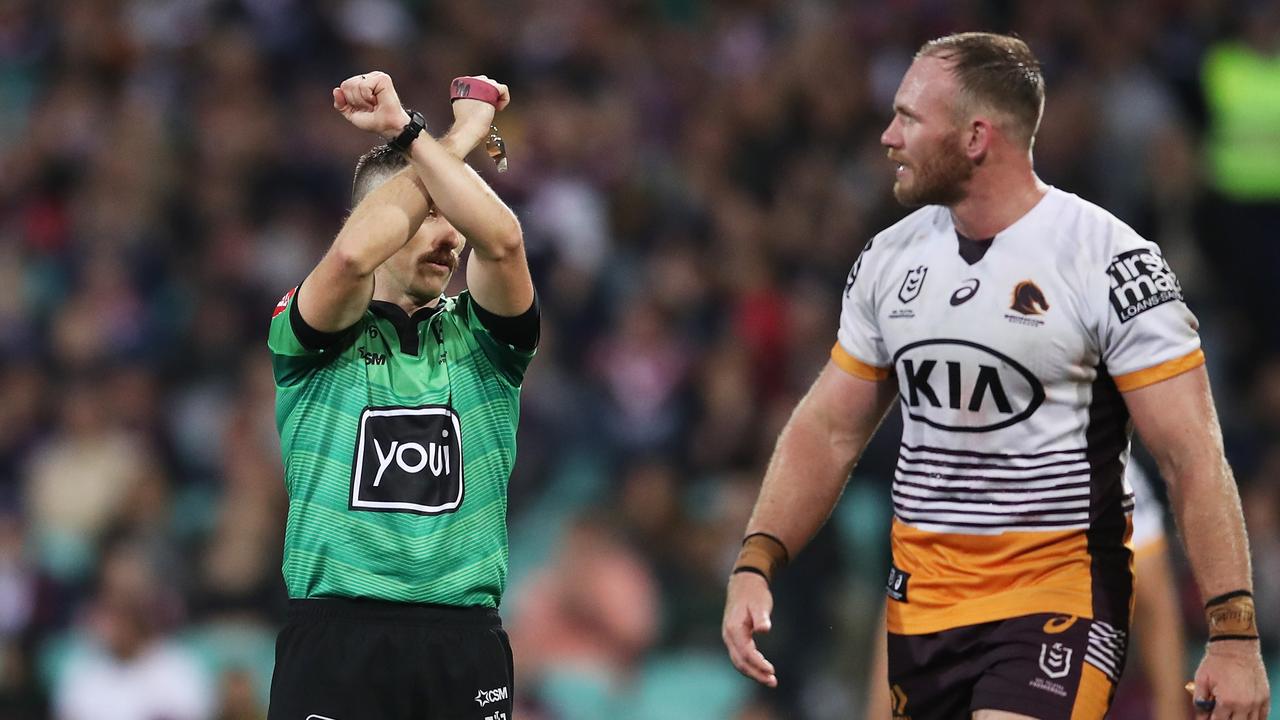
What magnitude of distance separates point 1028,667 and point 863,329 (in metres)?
1.07

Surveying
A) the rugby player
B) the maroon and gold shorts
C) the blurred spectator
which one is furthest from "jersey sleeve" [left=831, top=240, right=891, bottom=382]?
the blurred spectator

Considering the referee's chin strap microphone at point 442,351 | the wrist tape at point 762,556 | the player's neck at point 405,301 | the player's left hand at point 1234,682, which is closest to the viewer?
the player's left hand at point 1234,682

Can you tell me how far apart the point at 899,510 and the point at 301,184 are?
804cm

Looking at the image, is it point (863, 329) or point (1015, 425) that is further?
point (863, 329)

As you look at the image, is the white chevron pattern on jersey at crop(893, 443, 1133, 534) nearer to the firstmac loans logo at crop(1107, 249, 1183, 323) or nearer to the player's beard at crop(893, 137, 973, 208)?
the firstmac loans logo at crop(1107, 249, 1183, 323)

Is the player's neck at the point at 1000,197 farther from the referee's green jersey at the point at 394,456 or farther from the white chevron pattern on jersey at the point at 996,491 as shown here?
the referee's green jersey at the point at 394,456

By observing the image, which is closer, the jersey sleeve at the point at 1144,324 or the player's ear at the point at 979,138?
the jersey sleeve at the point at 1144,324

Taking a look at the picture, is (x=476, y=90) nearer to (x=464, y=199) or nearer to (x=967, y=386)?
(x=464, y=199)

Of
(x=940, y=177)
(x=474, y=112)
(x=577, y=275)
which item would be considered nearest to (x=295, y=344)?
(x=474, y=112)

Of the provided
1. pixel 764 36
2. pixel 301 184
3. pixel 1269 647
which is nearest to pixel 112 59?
pixel 301 184

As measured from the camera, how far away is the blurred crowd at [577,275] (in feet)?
31.3

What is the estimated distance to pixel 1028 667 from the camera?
15.2ft

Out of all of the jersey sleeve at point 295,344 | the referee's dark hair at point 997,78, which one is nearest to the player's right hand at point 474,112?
the jersey sleeve at point 295,344

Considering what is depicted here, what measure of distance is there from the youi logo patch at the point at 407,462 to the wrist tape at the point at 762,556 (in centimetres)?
89
